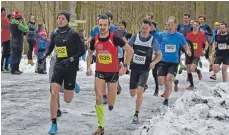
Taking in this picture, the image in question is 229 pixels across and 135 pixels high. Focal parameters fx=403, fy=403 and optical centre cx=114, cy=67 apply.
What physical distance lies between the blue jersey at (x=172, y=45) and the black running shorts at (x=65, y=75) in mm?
2876

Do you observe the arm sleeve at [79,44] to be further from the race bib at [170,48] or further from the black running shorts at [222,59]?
the black running shorts at [222,59]

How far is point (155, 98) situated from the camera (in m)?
9.36

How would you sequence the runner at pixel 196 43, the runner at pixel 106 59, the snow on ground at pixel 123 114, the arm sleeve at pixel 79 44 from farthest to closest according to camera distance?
the runner at pixel 196 43 → the arm sleeve at pixel 79 44 → the runner at pixel 106 59 → the snow on ground at pixel 123 114

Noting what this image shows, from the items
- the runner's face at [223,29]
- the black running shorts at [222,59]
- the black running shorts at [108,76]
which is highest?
the runner's face at [223,29]

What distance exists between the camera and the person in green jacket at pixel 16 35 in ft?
41.4

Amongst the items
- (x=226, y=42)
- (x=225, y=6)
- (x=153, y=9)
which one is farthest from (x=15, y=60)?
(x=153, y=9)

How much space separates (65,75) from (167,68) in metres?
3.04

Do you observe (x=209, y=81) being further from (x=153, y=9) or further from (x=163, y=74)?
(x=153, y=9)

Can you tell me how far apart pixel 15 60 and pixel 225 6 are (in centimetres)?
1103

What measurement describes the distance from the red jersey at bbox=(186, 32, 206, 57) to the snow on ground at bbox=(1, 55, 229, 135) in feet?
4.92

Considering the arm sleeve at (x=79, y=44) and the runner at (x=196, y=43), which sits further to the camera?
the runner at (x=196, y=43)

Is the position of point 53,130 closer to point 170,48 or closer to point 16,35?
point 170,48

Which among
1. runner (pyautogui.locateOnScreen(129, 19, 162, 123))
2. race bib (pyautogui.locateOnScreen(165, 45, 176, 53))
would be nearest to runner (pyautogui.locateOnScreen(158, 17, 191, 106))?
race bib (pyautogui.locateOnScreen(165, 45, 176, 53))

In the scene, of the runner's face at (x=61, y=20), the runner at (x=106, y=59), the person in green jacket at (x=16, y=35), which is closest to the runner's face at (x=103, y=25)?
the runner at (x=106, y=59)
